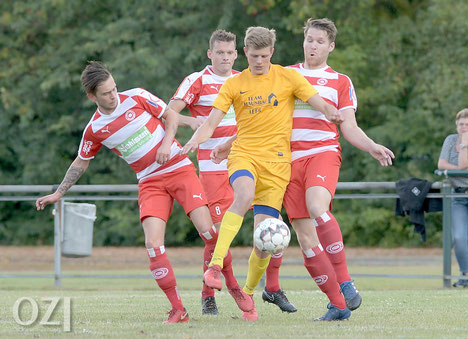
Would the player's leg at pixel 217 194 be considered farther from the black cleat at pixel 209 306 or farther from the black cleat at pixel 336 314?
the black cleat at pixel 336 314

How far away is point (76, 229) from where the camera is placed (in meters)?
12.0

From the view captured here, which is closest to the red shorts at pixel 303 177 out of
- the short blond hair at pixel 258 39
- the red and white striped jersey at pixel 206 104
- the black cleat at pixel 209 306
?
the short blond hair at pixel 258 39

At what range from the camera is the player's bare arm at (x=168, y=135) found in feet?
22.7

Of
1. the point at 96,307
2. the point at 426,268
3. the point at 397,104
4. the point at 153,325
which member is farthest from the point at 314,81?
the point at 397,104

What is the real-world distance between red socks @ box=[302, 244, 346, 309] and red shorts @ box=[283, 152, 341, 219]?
12.7 inches

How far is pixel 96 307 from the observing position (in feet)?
26.3

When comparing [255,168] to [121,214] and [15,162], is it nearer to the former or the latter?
[121,214]

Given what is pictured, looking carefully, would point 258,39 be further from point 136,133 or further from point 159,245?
point 159,245

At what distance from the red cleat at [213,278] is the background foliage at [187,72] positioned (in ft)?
51.4

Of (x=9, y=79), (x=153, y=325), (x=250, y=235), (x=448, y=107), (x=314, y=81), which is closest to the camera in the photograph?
(x=153, y=325)

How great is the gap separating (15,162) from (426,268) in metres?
15.1

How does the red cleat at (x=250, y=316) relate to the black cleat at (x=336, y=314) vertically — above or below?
below

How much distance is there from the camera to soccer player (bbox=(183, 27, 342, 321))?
6450 mm
